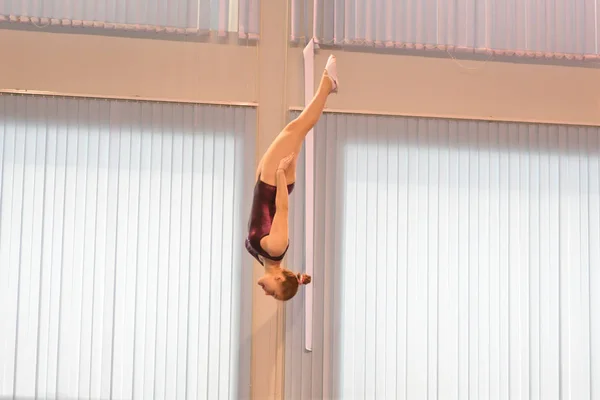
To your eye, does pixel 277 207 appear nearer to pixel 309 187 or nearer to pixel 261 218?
pixel 261 218

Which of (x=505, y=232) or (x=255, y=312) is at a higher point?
(x=505, y=232)

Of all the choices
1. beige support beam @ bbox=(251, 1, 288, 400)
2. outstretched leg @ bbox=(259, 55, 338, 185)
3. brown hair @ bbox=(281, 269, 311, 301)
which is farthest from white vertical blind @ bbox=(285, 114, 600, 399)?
brown hair @ bbox=(281, 269, 311, 301)

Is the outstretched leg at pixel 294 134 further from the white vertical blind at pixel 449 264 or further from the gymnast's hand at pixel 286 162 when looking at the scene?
the white vertical blind at pixel 449 264

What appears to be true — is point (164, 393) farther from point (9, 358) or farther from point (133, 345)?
point (9, 358)

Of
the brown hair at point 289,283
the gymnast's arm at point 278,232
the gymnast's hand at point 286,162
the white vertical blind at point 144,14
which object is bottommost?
the brown hair at point 289,283

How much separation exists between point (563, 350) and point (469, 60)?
197cm

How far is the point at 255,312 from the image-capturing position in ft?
16.4

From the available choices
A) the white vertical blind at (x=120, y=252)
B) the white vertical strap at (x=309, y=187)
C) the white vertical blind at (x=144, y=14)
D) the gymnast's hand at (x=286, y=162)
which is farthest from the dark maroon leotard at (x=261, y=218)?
the white vertical blind at (x=144, y=14)

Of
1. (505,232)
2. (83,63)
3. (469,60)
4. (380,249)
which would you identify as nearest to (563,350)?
(505,232)

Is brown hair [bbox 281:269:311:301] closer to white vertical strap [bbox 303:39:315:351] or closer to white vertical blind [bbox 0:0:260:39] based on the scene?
white vertical strap [bbox 303:39:315:351]

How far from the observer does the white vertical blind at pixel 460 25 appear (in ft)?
17.2

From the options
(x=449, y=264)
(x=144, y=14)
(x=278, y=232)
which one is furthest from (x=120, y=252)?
(x=449, y=264)

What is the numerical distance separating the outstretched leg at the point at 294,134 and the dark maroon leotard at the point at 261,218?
0.05 metres

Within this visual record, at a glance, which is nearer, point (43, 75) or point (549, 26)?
point (43, 75)
